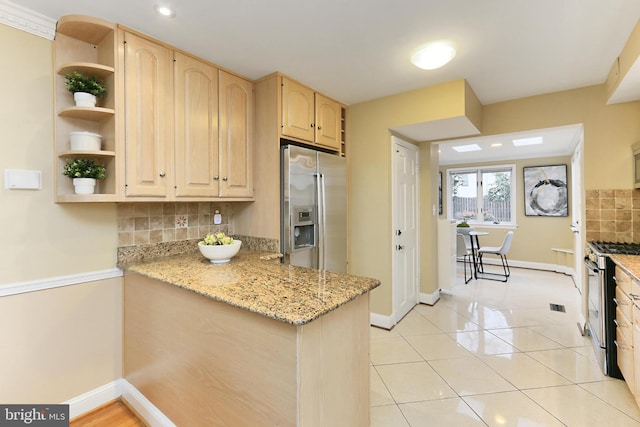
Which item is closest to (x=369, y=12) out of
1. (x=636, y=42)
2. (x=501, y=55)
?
(x=501, y=55)

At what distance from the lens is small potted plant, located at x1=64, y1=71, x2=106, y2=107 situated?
5.53 ft

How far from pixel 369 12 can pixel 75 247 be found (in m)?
2.27

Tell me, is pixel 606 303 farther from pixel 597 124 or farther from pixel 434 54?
pixel 434 54

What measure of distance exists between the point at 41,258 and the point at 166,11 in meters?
1.60

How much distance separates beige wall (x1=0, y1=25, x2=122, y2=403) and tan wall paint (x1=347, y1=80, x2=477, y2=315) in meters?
2.25

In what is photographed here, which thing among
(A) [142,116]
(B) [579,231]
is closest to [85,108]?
(A) [142,116]

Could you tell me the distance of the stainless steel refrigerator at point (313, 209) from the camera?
2.41m

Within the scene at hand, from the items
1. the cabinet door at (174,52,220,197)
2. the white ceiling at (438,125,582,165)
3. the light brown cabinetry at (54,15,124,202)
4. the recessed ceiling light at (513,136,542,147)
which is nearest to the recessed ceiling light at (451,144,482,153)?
the white ceiling at (438,125,582,165)

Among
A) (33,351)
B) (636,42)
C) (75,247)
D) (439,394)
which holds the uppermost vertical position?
(636,42)

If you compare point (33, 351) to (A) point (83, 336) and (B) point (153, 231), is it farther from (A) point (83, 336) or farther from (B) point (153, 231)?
(B) point (153, 231)

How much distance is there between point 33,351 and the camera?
5.56ft

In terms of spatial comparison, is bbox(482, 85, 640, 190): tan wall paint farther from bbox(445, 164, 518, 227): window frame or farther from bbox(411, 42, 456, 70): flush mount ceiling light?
bbox(445, 164, 518, 227): window frame

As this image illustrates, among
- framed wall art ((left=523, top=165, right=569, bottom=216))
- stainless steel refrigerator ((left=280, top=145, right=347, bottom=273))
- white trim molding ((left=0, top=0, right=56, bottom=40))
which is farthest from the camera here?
framed wall art ((left=523, top=165, right=569, bottom=216))

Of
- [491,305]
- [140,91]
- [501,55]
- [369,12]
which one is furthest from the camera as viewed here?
[491,305]
